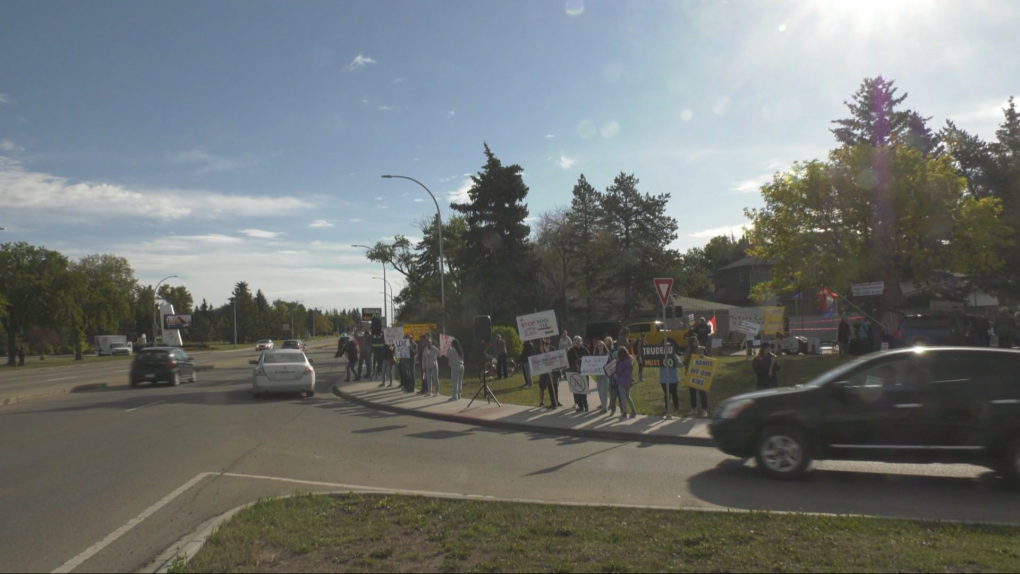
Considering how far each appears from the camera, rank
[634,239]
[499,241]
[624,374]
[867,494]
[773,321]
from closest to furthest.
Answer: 1. [867,494]
2. [624,374]
3. [773,321]
4. [499,241]
5. [634,239]

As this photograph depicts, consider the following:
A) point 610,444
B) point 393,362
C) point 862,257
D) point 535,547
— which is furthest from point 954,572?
point 862,257

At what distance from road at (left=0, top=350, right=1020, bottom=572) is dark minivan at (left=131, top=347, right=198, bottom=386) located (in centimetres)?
1283

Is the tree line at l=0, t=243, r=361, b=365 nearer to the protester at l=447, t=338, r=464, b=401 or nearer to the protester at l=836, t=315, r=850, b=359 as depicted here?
the protester at l=447, t=338, r=464, b=401

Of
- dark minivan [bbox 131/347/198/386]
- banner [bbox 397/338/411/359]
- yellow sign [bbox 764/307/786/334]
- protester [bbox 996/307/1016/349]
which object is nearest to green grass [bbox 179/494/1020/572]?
banner [bbox 397/338/411/359]

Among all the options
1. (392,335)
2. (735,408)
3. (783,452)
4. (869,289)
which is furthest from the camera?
(392,335)

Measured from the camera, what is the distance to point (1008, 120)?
43031 mm

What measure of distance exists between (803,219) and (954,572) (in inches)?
1065

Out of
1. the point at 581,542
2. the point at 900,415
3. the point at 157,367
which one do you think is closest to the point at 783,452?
the point at 900,415

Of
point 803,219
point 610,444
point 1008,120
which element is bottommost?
point 610,444

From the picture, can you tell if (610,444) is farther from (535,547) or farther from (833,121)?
(833,121)

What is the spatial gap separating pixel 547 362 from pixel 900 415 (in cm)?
882

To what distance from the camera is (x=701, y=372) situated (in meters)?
14.0

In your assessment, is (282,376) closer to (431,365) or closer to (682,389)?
(431,365)

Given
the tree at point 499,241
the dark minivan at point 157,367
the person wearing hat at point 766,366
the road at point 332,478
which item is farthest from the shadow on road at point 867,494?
the tree at point 499,241
